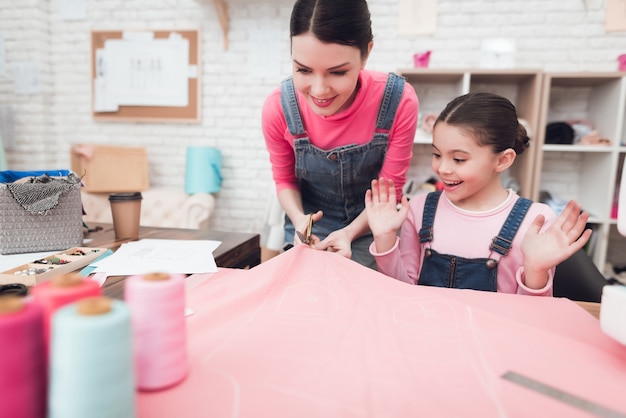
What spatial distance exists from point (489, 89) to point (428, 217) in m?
1.98

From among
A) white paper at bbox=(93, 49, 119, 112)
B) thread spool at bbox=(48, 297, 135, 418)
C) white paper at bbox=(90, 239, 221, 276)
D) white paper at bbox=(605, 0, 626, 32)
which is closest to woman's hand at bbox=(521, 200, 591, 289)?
white paper at bbox=(90, 239, 221, 276)

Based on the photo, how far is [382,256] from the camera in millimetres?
1199

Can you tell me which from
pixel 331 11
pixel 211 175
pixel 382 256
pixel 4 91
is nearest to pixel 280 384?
pixel 382 256

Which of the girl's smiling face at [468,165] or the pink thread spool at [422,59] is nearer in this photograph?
the girl's smiling face at [468,165]

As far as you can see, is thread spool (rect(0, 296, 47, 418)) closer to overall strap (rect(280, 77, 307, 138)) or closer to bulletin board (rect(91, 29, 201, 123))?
overall strap (rect(280, 77, 307, 138))

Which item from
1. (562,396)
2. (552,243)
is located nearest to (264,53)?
(552,243)

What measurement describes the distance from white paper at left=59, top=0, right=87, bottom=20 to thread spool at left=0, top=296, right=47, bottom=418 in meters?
3.70

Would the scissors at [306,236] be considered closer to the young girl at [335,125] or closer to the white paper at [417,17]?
the young girl at [335,125]

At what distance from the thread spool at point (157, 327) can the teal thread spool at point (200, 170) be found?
8.76 feet

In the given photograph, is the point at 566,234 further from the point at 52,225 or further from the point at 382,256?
the point at 52,225

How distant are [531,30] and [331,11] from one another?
240 centimetres

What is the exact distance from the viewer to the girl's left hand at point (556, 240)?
0.94 m

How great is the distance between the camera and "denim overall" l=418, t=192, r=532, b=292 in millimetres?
1184

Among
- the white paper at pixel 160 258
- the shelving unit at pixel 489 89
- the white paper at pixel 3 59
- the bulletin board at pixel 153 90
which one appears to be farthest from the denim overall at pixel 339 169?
the white paper at pixel 3 59
